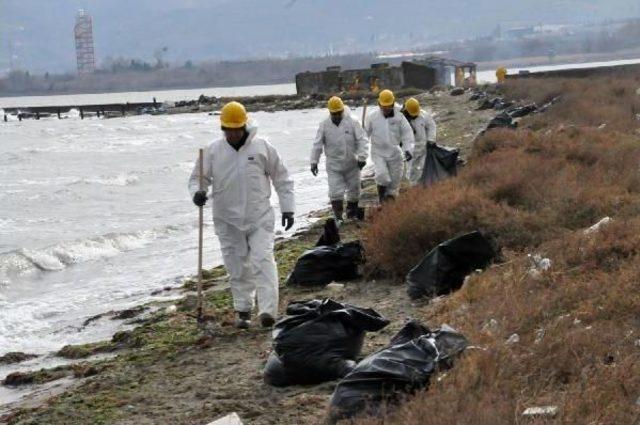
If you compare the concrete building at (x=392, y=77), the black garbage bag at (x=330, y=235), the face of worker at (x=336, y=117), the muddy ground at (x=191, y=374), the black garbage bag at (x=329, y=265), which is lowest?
the muddy ground at (x=191, y=374)

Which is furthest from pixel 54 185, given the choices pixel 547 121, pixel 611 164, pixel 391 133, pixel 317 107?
pixel 317 107

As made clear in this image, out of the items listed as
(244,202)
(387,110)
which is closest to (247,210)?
(244,202)

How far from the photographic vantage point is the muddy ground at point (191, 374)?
649cm

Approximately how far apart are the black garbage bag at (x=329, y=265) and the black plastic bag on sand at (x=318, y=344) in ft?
11.1

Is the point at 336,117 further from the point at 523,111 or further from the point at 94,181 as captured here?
the point at 94,181

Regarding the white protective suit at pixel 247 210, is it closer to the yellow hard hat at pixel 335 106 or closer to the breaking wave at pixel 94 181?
the yellow hard hat at pixel 335 106

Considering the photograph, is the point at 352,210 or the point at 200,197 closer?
the point at 200,197

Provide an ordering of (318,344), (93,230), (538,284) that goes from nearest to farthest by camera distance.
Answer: (318,344) < (538,284) < (93,230)

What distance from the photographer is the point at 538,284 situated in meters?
7.34

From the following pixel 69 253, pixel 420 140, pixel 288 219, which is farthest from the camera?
pixel 69 253

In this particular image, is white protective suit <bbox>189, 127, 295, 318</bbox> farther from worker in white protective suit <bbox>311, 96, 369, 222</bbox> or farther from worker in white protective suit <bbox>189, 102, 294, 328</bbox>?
worker in white protective suit <bbox>311, 96, 369, 222</bbox>

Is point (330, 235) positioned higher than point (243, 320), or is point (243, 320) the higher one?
point (330, 235)

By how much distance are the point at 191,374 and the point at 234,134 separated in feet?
6.74

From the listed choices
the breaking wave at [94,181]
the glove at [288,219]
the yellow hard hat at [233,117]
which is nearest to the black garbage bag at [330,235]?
the glove at [288,219]
